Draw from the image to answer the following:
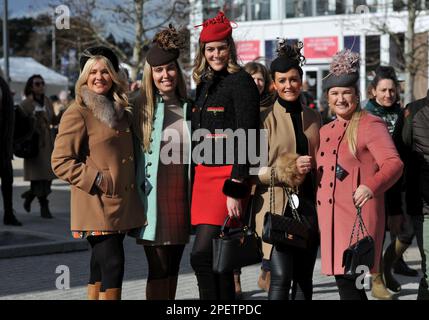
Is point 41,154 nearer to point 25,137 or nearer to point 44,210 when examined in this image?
point 44,210

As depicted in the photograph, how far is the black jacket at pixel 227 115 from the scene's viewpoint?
17.9ft

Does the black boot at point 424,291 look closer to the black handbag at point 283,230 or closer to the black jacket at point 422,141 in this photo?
the black jacket at point 422,141

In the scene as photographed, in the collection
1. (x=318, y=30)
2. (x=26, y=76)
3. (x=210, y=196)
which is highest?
(x=318, y=30)

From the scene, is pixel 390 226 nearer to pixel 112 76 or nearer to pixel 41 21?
pixel 112 76

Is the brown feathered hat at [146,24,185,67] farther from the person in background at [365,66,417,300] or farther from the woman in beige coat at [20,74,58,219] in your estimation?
the woman in beige coat at [20,74,58,219]

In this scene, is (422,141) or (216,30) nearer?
(216,30)

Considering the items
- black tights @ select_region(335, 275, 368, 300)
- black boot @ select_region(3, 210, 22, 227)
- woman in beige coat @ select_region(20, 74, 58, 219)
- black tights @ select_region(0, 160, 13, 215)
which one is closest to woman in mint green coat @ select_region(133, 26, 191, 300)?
black tights @ select_region(335, 275, 368, 300)

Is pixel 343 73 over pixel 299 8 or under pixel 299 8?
under

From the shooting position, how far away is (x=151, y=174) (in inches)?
223

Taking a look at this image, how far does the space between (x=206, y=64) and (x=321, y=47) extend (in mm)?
35325

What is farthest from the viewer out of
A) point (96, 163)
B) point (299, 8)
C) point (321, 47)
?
point (299, 8)

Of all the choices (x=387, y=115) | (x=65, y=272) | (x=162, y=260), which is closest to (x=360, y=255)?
(x=162, y=260)

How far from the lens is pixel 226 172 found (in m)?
5.51

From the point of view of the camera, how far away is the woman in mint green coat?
5.65m
